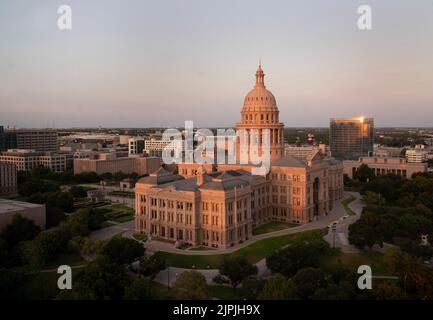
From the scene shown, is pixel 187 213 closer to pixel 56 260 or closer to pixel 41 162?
pixel 56 260

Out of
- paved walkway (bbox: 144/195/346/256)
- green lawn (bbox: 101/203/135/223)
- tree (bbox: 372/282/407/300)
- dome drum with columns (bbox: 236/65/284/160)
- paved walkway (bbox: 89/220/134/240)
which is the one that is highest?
dome drum with columns (bbox: 236/65/284/160)

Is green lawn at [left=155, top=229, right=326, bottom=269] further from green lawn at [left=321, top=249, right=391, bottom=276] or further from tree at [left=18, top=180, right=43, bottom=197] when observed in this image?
tree at [left=18, top=180, right=43, bottom=197]

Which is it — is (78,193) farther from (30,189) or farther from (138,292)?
(138,292)

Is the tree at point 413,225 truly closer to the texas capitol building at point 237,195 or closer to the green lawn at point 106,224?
the texas capitol building at point 237,195

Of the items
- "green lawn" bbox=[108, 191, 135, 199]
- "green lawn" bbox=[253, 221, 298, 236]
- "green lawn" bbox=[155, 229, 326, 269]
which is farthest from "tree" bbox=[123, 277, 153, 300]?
"green lawn" bbox=[108, 191, 135, 199]

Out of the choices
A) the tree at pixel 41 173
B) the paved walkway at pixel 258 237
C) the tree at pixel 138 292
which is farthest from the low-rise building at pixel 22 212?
the tree at pixel 41 173
